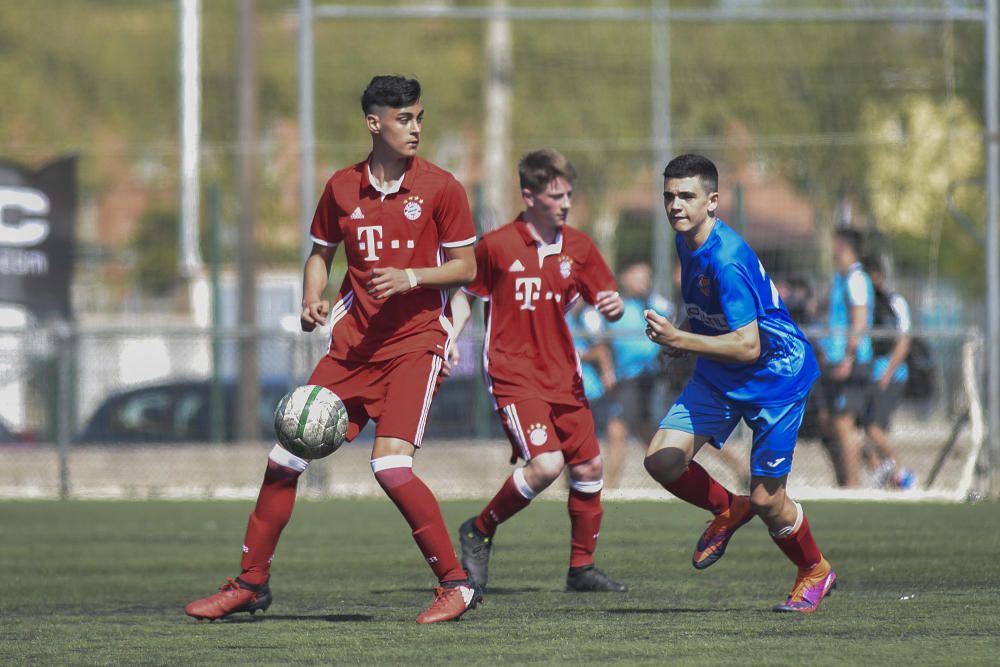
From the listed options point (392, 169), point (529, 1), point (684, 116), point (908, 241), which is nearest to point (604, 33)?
point (684, 116)

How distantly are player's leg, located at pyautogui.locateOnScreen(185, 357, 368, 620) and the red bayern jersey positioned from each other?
→ 0.12m

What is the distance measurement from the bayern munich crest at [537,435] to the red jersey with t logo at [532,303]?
0.15 metres

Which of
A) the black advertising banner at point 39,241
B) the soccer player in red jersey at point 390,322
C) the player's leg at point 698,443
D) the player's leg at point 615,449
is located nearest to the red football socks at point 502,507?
the soccer player in red jersey at point 390,322

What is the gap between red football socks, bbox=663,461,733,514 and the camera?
24.0ft

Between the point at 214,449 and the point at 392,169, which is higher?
the point at 392,169

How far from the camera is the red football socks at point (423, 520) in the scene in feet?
22.3

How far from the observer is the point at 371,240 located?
701cm

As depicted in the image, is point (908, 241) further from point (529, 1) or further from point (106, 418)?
point (529, 1)

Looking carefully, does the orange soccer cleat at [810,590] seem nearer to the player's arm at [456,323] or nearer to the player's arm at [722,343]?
the player's arm at [722,343]

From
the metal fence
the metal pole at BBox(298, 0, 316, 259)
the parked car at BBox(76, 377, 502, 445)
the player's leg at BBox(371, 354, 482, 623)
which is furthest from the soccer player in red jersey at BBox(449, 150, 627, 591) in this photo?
the parked car at BBox(76, 377, 502, 445)

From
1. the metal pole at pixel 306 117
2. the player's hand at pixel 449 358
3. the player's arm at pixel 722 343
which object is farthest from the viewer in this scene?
the metal pole at pixel 306 117

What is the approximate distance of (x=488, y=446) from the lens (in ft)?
50.4

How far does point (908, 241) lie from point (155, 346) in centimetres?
760

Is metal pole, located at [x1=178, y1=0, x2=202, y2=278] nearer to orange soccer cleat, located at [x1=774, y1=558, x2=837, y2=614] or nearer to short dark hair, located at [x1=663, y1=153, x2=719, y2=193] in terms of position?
short dark hair, located at [x1=663, y1=153, x2=719, y2=193]
